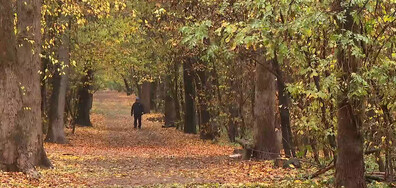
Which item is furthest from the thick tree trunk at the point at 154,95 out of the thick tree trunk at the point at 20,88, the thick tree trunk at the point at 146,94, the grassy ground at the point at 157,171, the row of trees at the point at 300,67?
the thick tree trunk at the point at 20,88

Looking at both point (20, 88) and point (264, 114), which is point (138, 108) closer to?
point (264, 114)

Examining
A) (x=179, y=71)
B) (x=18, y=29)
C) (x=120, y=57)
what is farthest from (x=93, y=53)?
(x=18, y=29)

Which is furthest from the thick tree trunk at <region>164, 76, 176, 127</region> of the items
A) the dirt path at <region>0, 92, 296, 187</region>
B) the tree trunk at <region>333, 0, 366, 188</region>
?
the tree trunk at <region>333, 0, 366, 188</region>

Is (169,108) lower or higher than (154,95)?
lower

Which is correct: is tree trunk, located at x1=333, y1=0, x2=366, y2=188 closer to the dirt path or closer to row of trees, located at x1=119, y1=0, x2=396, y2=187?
row of trees, located at x1=119, y1=0, x2=396, y2=187

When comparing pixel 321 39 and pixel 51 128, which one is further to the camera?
pixel 51 128

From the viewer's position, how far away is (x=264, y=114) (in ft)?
58.6

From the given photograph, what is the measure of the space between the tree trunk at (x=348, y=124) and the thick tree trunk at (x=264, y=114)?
737 centimetres

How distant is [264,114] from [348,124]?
26.4 feet

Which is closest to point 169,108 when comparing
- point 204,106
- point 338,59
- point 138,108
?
point 138,108

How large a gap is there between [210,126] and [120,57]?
576 cm

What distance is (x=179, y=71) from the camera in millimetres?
36375

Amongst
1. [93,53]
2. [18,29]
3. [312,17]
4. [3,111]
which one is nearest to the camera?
[312,17]

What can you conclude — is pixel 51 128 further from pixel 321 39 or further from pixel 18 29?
pixel 321 39
